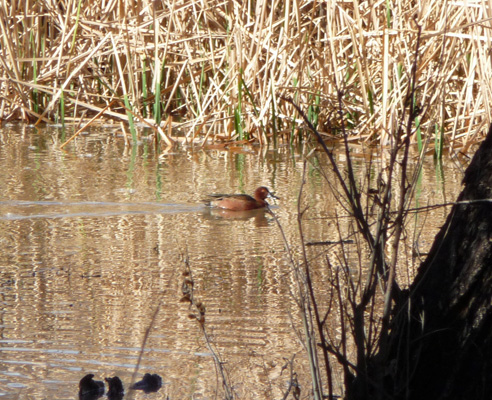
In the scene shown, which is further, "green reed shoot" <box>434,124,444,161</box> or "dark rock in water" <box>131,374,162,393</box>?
"green reed shoot" <box>434,124,444,161</box>

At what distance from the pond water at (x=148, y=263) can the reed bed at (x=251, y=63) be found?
537mm

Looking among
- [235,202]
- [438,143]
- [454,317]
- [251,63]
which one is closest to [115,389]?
[454,317]

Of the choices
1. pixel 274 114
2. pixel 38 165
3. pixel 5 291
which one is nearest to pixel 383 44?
pixel 274 114

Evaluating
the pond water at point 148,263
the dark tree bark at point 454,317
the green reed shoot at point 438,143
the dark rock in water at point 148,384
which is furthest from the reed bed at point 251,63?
the dark tree bark at point 454,317

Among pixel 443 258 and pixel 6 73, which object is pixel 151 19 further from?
pixel 443 258

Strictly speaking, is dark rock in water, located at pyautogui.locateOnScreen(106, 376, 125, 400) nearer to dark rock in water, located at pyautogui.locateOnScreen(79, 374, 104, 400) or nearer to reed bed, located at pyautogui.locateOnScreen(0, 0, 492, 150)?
dark rock in water, located at pyautogui.locateOnScreen(79, 374, 104, 400)

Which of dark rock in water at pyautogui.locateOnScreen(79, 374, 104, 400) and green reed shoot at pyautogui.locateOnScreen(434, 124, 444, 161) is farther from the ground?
green reed shoot at pyautogui.locateOnScreen(434, 124, 444, 161)

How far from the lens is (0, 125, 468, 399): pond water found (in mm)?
3434

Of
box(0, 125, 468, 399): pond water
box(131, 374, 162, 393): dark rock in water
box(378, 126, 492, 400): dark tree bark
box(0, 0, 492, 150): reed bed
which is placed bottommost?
box(131, 374, 162, 393): dark rock in water

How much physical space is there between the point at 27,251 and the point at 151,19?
5.24m

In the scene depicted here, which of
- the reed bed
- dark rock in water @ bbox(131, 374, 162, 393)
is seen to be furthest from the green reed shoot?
dark rock in water @ bbox(131, 374, 162, 393)

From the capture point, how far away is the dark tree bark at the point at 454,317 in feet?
8.07

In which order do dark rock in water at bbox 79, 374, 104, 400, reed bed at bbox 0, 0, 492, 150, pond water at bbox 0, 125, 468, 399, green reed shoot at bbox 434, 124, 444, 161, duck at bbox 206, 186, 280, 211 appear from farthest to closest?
reed bed at bbox 0, 0, 492, 150, green reed shoot at bbox 434, 124, 444, 161, duck at bbox 206, 186, 280, 211, pond water at bbox 0, 125, 468, 399, dark rock in water at bbox 79, 374, 104, 400

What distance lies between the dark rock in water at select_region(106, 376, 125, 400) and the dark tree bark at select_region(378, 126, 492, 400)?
1.00 m
